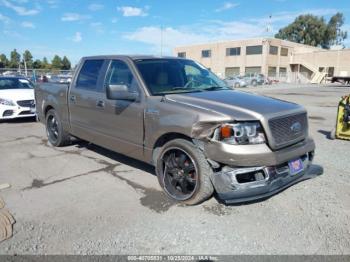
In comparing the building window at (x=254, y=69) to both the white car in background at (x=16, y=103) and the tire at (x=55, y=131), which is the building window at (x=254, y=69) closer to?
the white car in background at (x=16, y=103)

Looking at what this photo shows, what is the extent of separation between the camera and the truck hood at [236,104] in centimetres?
344

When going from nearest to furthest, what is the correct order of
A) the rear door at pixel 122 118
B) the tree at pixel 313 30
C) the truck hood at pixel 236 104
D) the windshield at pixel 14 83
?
the truck hood at pixel 236 104 → the rear door at pixel 122 118 → the windshield at pixel 14 83 → the tree at pixel 313 30

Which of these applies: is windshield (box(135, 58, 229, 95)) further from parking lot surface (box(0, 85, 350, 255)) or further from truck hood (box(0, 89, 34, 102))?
truck hood (box(0, 89, 34, 102))

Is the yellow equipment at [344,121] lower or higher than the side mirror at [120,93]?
lower

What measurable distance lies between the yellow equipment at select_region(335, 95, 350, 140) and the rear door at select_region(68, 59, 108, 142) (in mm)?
5535

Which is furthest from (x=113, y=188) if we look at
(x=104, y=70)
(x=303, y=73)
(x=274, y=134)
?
(x=303, y=73)

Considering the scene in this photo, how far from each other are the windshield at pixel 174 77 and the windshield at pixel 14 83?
7708 mm

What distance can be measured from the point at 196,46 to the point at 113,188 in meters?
65.7

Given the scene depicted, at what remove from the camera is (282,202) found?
12.8ft

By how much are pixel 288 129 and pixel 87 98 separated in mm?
3347

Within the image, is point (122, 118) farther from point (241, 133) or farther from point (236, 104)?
point (241, 133)

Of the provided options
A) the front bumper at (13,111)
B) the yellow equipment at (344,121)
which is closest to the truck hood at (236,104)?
the yellow equipment at (344,121)

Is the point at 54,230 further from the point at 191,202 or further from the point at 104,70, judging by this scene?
the point at 104,70

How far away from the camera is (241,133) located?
3.37m
